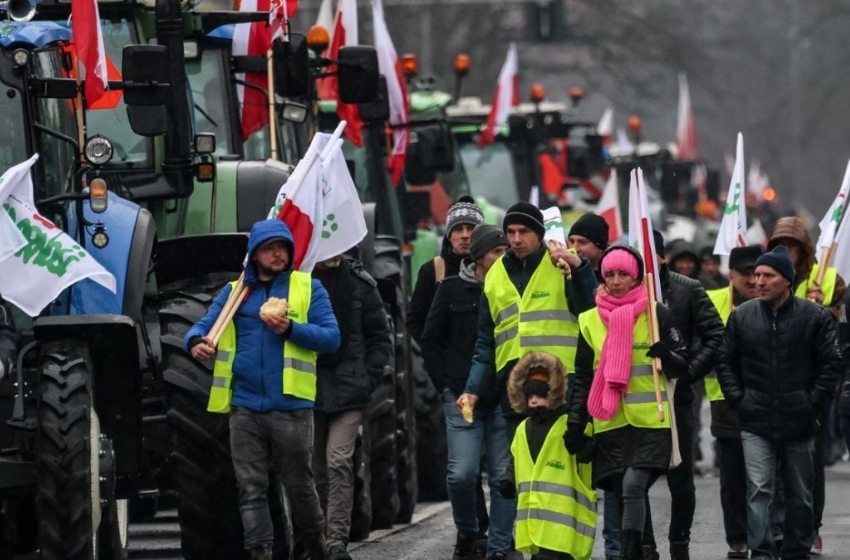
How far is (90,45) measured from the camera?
40.1 feet

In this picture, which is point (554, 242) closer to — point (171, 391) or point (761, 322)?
point (761, 322)

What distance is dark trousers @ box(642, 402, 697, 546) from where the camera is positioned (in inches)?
526

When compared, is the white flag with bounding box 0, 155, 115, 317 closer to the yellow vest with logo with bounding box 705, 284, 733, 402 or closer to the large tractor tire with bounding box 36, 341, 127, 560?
the large tractor tire with bounding box 36, 341, 127, 560

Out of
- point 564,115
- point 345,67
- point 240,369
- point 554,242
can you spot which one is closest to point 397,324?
point 345,67

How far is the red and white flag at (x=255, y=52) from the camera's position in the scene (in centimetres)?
1530

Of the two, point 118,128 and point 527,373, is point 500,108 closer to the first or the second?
point 118,128

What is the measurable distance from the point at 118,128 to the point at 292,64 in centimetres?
157

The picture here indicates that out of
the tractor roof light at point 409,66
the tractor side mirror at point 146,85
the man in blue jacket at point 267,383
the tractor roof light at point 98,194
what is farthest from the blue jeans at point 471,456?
the tractor roof light at point 409,66

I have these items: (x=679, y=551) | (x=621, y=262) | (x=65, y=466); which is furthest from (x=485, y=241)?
(x=65, y=466)

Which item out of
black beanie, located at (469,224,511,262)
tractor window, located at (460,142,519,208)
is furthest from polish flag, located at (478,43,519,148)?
black beanie, located at (469,224,511,262)

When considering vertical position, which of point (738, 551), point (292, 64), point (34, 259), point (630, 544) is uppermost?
point (292, 64)

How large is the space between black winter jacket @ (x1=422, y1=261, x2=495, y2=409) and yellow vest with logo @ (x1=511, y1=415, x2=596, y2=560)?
1441 millimetres

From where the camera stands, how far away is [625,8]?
60.2 meters

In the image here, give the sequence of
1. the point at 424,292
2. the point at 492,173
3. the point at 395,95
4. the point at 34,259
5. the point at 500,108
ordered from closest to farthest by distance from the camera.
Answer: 1. the point at 34,259
2. the point at 424,292
3. the point at 395,95
4. the point at 492,173
5. the point at 500,108
